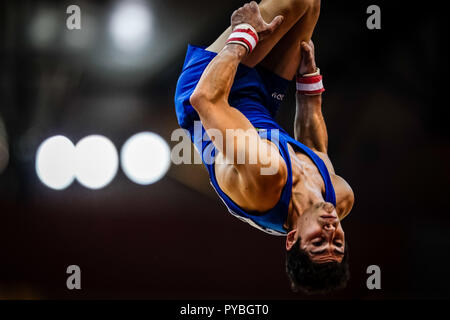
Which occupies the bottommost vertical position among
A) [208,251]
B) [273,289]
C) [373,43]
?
[273,289]

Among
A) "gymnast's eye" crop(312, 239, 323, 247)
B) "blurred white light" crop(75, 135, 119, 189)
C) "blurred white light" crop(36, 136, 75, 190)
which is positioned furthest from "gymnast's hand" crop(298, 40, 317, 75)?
"blurred white light" crop(36, 136, 75, 190)

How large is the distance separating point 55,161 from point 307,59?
2.96 meters

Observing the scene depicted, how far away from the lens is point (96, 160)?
174 inches

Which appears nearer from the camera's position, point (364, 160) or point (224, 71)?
point (224, 71)

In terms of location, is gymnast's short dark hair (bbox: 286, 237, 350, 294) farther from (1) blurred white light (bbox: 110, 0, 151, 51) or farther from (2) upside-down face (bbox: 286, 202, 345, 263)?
(1) blurred white light (bbox: 110, 0, 151, 51)

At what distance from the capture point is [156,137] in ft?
14.5

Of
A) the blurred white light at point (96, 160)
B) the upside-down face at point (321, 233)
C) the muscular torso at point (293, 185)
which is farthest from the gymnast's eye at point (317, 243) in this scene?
the blurred white light at point (96, 160)

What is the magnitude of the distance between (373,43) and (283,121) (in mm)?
971

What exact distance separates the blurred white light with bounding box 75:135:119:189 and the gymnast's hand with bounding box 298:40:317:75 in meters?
2.59

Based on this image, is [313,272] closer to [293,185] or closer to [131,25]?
[293,185]

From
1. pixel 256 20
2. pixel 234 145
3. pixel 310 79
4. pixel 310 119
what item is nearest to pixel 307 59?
pixel 310 79

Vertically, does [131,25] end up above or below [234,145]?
above

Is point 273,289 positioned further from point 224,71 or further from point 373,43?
point 224,71

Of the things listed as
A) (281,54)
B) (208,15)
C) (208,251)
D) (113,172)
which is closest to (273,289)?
(208,251)
